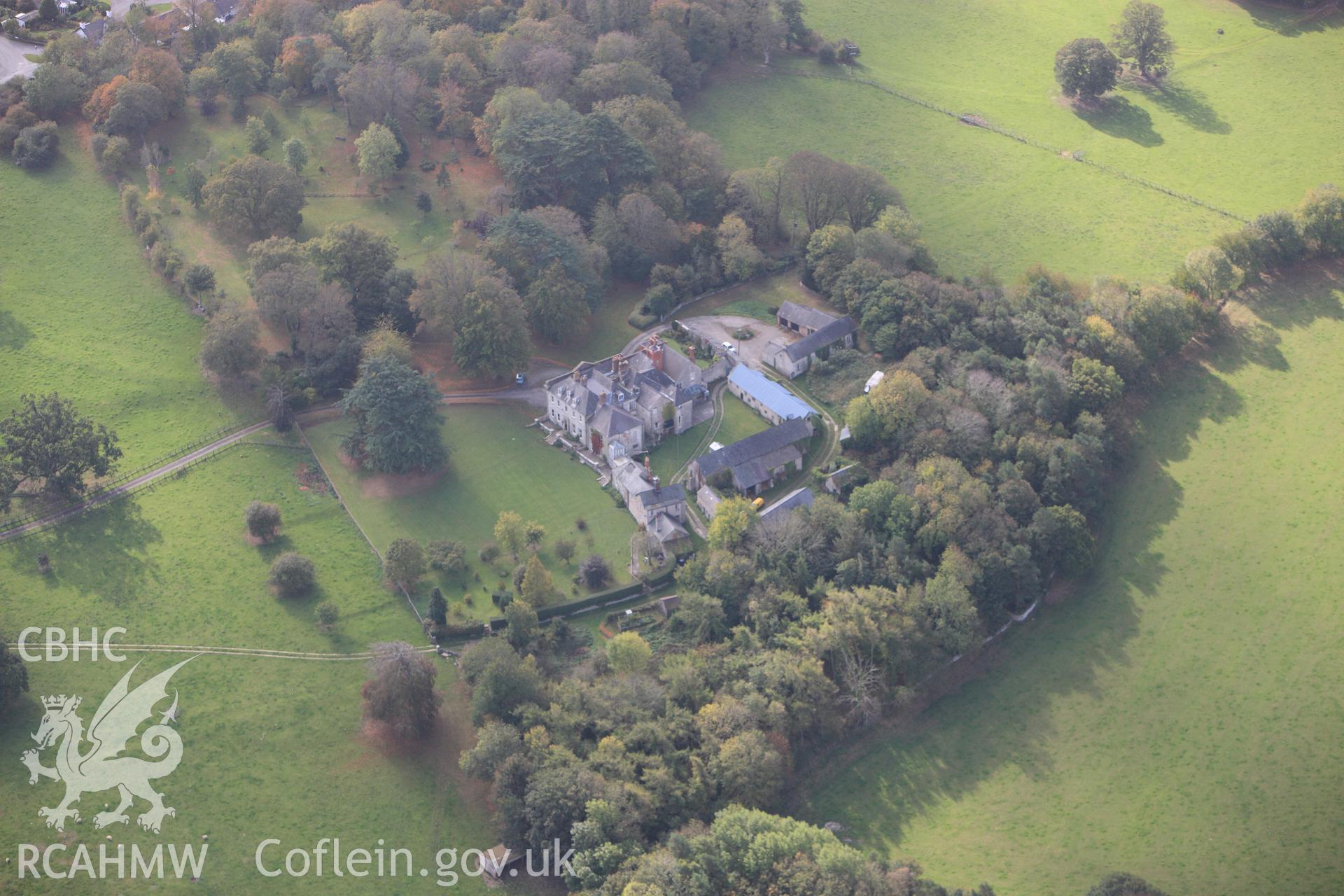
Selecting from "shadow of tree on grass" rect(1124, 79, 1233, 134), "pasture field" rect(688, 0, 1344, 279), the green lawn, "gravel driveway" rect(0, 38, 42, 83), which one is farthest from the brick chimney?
"gravel driveway" rect(0, 38, 42, 83)

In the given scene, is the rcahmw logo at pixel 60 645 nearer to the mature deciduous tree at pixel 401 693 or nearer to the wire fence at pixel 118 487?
the wire fence at pixel 118 487

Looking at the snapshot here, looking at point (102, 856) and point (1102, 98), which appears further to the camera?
point (1102, 98)

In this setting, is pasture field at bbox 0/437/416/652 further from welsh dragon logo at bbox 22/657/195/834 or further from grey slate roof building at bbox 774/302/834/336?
grey slate roof building at bbox 774/302/834/336

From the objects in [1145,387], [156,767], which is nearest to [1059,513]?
[1145,387]

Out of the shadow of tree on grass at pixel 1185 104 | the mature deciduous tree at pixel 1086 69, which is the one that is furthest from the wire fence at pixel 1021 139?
the shadow of tree on grass at pixel 1185 104

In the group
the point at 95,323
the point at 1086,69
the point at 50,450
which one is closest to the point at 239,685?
the point at 50,450

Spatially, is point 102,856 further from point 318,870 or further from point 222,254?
point 222,254
